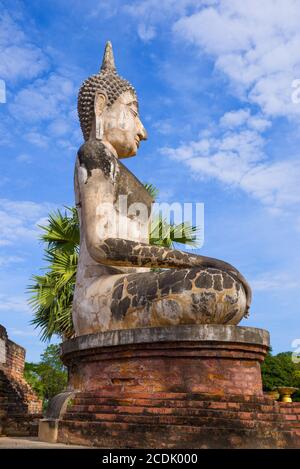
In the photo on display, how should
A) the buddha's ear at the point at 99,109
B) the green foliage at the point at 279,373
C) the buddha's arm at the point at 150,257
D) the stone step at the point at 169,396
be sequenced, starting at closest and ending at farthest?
the stone step at the point at 169,396
the buddha's arm at the point at 150,257
the buddha's ear at the point at 99,109
the green foliage at the point at 279,373

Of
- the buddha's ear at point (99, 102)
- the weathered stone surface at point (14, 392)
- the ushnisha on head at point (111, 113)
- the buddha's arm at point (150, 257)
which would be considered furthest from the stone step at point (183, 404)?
the weathered stone surface at point (14, 392)

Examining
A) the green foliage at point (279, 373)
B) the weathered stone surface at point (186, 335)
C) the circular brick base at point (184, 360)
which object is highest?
the green foliage at point (279, 373)

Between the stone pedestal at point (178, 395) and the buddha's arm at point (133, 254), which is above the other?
the buddha's arm at point (133, 254)

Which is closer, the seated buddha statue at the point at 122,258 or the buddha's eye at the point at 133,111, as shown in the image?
the seated buddha statue at the point at 122,258

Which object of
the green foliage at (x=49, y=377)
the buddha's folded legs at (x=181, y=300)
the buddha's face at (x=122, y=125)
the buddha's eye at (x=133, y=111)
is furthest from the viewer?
the green foliage at (x=49, y=377)

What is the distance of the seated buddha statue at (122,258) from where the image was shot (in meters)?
3.99

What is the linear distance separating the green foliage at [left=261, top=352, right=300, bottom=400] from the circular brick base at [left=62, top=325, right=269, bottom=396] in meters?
21.8

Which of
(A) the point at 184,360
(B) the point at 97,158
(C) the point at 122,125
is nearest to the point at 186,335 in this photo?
(A) the point at 184,360

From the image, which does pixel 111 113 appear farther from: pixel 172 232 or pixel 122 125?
pixel 172 232

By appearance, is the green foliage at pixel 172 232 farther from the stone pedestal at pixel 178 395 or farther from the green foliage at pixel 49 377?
the green foliage at pixel 49 377

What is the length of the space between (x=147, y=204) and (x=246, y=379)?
1.96 m

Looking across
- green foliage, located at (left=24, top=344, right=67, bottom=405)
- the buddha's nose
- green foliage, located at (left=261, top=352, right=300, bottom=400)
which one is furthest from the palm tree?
green foliage, located at (left=261, top=352, right=300, bottom=400)

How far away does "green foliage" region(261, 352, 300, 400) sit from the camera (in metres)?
25.0
